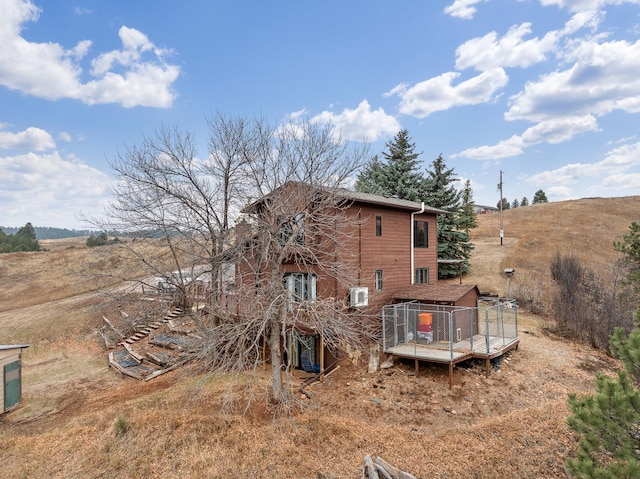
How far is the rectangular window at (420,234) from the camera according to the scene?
56.2ft

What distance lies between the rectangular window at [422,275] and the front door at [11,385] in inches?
672

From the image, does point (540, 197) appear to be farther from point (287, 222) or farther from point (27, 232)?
point (27, 232)

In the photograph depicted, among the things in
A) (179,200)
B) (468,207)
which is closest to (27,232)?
(179,200)

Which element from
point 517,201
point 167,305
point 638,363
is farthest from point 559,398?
point 517,201

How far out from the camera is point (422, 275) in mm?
17672

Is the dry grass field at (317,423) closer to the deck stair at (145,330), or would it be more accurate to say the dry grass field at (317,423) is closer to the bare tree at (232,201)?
the bare tree at (232,201)

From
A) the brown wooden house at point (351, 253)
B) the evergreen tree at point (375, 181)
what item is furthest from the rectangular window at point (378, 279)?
the evergreen tree at point (375, 181)

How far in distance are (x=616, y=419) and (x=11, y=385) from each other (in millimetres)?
16577

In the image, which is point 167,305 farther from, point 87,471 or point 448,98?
point 448,98

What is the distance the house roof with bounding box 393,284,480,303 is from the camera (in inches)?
533

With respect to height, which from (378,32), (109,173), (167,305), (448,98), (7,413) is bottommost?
(7,413)

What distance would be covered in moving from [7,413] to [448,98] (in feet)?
91.9

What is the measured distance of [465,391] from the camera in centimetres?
1062

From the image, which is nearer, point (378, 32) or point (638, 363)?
point (638, 363)
